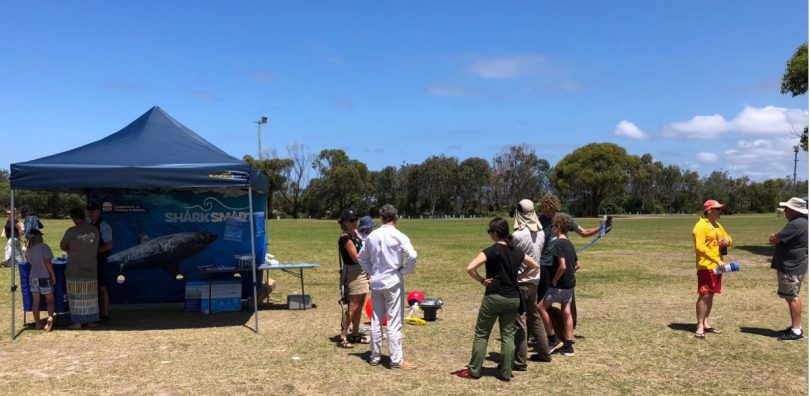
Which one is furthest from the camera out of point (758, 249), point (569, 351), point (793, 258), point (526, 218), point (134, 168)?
point (758, 249)

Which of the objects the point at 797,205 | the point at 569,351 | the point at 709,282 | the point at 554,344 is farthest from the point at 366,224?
the point at 797,205

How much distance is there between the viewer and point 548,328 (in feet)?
21.9

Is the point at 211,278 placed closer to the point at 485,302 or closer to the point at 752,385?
the point at 485,302

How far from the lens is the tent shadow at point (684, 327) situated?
25.9 feet

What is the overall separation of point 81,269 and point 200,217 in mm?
2378

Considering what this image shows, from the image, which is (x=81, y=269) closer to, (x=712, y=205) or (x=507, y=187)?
(x=712, y=205)

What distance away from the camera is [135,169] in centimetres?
761

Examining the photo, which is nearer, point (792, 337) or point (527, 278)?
point (527, 278)

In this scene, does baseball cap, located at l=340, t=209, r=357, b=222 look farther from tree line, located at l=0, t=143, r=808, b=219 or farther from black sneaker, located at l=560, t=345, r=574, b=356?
tree line, located at l=0, t=143, r=808, b=219

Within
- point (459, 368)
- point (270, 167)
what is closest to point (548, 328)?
point (459, 368)

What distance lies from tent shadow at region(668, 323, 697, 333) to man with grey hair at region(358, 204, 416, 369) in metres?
4.17

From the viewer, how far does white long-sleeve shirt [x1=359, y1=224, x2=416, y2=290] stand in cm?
592

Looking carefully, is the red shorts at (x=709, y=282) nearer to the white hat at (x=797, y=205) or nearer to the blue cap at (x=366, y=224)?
the white hat at (x=797, y=205)

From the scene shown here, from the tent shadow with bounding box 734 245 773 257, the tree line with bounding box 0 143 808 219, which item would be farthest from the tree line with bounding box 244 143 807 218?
the tent shadow with bounding box 734 245 773 257
